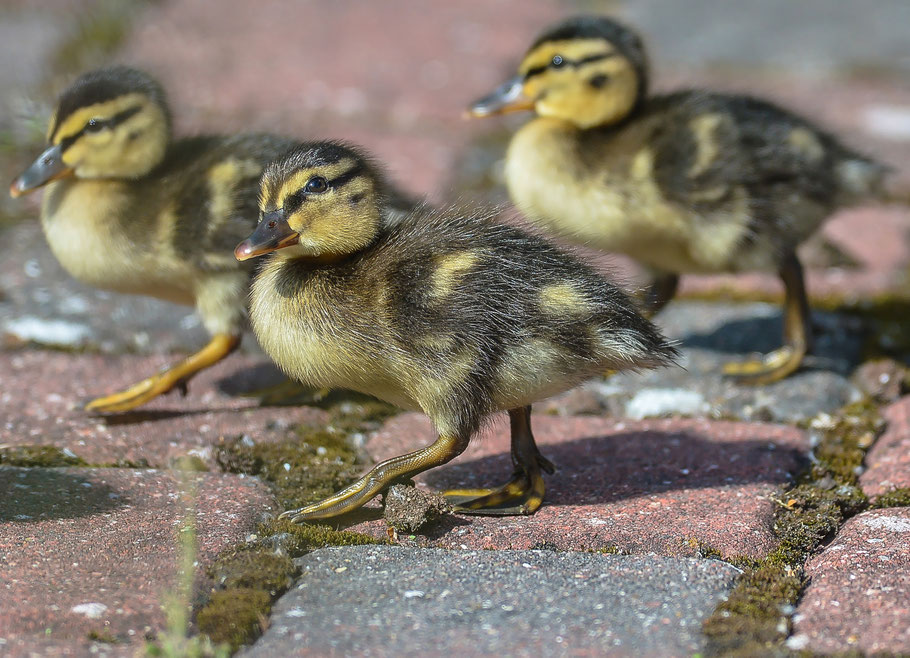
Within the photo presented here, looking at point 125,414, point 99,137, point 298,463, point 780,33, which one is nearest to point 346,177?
point 298,463

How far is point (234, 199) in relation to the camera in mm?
3791

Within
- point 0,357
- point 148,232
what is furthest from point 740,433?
point 0,357

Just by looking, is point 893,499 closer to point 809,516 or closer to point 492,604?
point 809,516

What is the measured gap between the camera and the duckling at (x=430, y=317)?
9.45 ft

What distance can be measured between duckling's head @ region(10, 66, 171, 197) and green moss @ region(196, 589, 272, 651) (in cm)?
217

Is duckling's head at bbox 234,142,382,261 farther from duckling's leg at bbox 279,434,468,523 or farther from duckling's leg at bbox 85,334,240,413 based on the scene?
duckling's leg at bbox 85,334,240,413

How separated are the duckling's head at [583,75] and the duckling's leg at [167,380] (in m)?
1.51

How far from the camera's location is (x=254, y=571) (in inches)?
92.8

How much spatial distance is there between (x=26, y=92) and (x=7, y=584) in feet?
13.0

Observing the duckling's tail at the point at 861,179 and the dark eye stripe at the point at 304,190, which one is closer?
the dark eye stripe at the point at 304,190

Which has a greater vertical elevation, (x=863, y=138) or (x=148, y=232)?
(x=148, y=232)

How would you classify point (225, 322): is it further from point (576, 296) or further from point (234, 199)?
point (576, 296)

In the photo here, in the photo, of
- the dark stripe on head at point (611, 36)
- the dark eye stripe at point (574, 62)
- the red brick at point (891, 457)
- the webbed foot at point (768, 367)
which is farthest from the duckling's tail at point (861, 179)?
the red brick at point (891, 457)

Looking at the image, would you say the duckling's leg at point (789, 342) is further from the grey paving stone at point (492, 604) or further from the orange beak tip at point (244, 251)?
the orange beak tip at point (244, 251)
